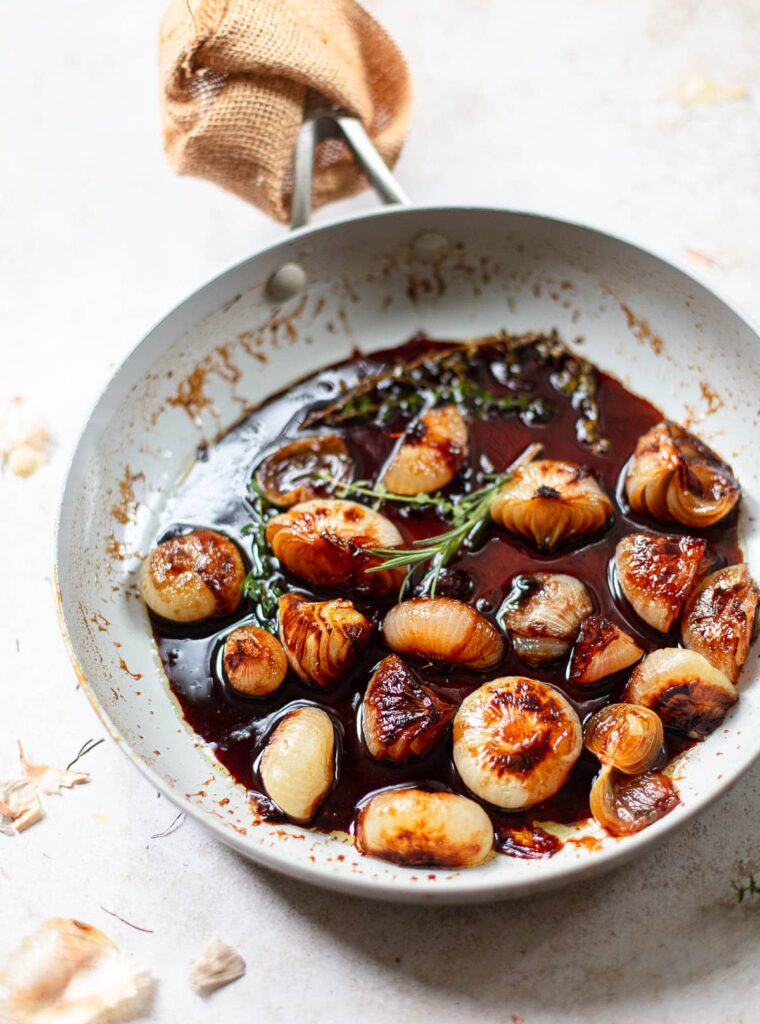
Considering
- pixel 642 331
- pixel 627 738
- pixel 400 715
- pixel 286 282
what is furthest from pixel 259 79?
pixel 627 738

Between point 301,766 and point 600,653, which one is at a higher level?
point 600,653

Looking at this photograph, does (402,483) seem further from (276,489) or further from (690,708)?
(690,708)

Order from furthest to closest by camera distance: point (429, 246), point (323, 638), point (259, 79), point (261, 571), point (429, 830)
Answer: point (429, 246) → point (259, 79) → point (261, 571) → point (323, 638) → point (429, 830)

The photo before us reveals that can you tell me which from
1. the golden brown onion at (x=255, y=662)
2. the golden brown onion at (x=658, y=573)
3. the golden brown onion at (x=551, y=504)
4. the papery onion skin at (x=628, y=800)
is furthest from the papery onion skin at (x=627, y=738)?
the golden brown onion at (x=255, y=662)

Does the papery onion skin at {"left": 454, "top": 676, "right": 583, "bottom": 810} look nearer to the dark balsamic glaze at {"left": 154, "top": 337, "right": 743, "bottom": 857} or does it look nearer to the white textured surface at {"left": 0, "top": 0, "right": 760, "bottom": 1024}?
the dark balsamic glaze at {"left": 154, "top": 337, "right": 743, "bottom": 857}

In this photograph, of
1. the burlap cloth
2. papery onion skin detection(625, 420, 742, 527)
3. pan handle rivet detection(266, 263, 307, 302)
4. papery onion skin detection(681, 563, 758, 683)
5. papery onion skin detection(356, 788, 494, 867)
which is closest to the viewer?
papery onion skin detection(356, 788, 494, 867)

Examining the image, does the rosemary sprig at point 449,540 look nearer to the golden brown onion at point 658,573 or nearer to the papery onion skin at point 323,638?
the papery onion skin at point 323,638

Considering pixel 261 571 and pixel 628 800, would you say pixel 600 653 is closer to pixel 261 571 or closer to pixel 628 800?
pixel 628 800

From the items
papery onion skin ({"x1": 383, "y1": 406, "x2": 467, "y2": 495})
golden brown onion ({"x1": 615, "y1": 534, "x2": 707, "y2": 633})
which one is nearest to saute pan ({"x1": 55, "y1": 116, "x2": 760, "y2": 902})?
golden brown onion ({"x1": 615, "y1": 534, "x2": 707, "y2": 633})
